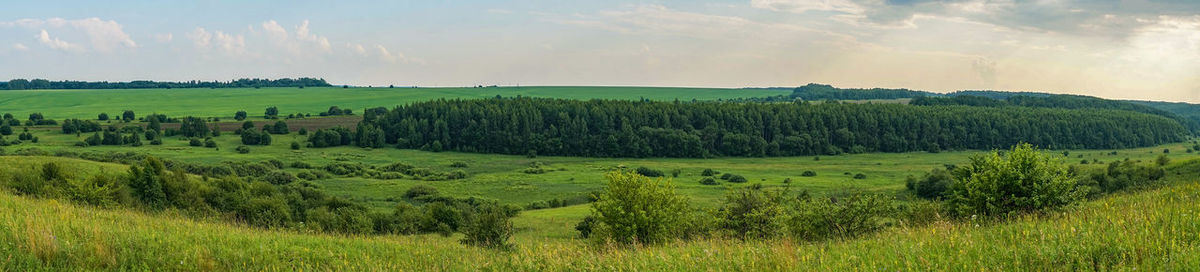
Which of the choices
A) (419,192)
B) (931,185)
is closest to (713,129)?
(931,185)

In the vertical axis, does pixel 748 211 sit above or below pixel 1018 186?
below

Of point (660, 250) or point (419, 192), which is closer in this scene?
point (660, 250)

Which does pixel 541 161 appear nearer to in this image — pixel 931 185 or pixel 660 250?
pixel 931 185

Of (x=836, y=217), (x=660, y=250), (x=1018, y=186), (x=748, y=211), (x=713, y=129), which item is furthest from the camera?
(x=713, y=129)

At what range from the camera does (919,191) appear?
83.0 metres

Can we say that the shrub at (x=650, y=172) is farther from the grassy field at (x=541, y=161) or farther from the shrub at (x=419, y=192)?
the shrub at (x=419, y=192)

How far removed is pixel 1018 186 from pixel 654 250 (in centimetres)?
1504

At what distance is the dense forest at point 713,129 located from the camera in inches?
6127

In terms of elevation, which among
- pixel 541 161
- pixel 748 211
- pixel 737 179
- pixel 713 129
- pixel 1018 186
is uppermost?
pixel 1018 186

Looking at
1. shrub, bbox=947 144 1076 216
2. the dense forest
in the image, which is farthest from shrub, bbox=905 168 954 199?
the dense forest

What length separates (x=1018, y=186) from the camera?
2250cm

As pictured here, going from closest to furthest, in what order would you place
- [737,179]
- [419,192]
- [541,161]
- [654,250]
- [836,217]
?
[654,250], [836,217], [419,192], [737,179], [541,161]

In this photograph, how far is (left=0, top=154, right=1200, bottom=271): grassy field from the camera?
31.4 ft

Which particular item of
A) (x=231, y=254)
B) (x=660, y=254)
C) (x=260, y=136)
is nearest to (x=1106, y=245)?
(x=660, y=254)
